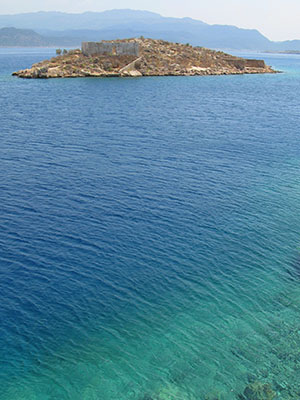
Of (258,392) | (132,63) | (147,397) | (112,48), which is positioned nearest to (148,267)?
(147,397)

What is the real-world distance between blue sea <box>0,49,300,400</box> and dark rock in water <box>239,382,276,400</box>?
2.8 inches

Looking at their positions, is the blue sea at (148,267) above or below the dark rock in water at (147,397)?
above

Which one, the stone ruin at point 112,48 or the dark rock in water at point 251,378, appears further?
the stone ruin at point 112,48

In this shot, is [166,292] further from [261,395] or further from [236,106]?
[236,106]

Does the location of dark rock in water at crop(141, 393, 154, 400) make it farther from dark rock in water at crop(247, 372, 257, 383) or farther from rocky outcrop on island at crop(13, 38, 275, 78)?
rocky outcrop on island at crop(13, 38, 275, 78)

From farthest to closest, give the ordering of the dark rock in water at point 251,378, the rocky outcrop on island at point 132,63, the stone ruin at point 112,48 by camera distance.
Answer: the stone ruin at point 112,48
the rocky outcrop on island at point 132,63
the dark rock in water at point 251,378

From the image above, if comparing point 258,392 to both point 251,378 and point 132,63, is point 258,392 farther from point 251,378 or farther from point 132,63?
point 132,63

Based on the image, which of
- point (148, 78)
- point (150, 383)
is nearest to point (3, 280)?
point (150, 383)

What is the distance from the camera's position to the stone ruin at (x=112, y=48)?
14766cm

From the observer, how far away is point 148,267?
29203 mm

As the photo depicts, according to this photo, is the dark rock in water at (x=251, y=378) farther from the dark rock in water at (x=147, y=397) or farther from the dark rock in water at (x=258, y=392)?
the dark rock in water at (x=147, y=397)

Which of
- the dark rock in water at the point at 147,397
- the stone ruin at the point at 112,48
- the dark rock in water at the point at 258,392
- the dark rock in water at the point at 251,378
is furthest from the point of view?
the stone ruin at the point at 112,48

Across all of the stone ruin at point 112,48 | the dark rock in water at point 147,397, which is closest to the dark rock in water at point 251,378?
the dark rock in water at point 147,397

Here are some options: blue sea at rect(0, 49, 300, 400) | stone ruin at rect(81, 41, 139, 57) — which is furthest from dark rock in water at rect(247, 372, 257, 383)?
stone ruin at rect(81, 41, 139, 57)
